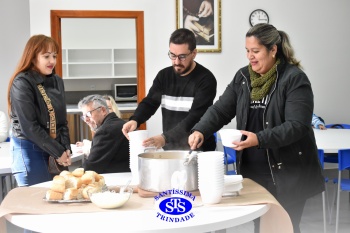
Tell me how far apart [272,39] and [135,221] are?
3.97ft

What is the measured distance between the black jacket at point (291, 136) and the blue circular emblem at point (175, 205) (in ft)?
1.98

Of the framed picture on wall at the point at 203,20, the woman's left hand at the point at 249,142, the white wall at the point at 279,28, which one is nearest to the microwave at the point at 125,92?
the white wall at the point at 279,28

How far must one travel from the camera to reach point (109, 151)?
9.71 ft

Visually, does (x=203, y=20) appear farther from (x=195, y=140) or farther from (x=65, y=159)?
(x=195, y=140)

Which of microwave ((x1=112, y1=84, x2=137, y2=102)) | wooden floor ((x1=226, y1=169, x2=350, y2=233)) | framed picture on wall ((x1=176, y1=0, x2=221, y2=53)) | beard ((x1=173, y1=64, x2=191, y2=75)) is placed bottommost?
wooden floor ((x1=226, y1=169, x2=350, y2=233))

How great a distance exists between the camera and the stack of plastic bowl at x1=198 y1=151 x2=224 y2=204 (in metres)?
1.75

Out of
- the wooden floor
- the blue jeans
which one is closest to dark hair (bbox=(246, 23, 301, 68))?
the blue jeans

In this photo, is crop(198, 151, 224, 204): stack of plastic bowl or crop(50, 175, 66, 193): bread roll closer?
crop(198, 151, 224, 204): stack of plastic bowl

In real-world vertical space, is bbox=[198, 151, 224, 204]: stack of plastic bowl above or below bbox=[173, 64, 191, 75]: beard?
below

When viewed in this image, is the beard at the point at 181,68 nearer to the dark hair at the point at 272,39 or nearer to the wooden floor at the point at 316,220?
the dark hair at the point at 272,39

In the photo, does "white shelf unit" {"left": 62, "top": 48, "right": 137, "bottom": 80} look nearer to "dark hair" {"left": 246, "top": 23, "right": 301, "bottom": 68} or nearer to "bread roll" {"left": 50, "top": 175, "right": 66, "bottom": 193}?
"dark hair" {"left": 246, "top": 23, "right": 301, "bottom": 68}

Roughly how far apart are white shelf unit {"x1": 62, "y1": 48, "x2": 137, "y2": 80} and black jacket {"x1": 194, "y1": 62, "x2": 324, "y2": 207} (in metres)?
7.56

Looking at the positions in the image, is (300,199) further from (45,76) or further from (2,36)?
(2,36)

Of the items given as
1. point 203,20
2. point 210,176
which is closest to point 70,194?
point 210,176
